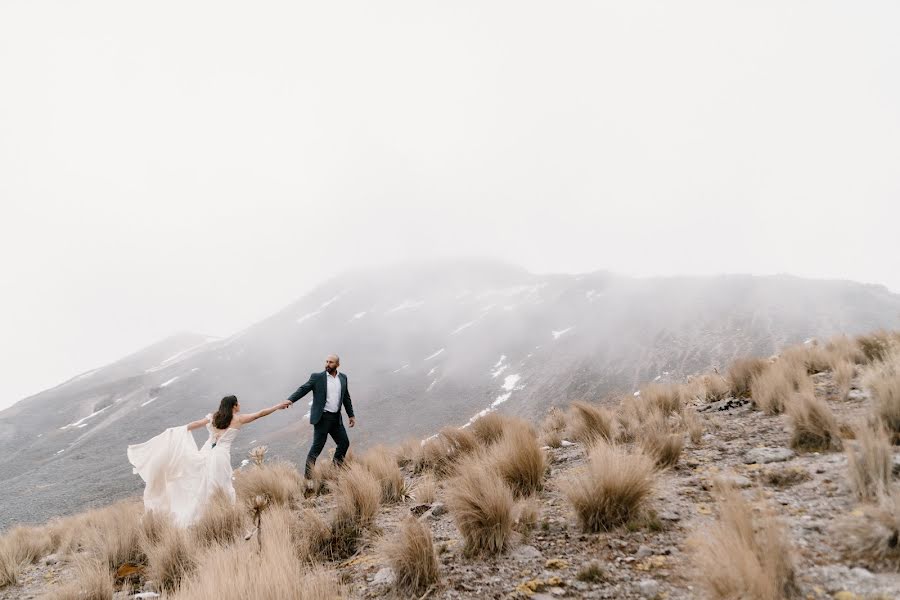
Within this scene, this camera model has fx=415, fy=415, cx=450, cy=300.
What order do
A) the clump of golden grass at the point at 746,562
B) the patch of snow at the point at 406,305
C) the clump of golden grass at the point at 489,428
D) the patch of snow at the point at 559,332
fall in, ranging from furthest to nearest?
the patch of snow at the point at 406,305 < the patch of snow at the point at 559,332 < the clump of golden grass at the point at 489,428 < the clump of golden grass at the point at 746,562

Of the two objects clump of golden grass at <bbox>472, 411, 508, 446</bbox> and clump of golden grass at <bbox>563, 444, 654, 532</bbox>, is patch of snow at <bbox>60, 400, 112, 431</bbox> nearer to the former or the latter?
clump of golden grass at <bbox>472, 411, 508, 446</bbox>

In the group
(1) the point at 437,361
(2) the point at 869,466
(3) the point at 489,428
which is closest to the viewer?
(2) the point at 869,466

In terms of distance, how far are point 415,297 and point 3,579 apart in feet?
367

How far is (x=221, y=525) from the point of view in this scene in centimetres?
483

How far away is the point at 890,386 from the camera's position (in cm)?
427

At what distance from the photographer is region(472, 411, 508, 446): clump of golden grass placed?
746cm

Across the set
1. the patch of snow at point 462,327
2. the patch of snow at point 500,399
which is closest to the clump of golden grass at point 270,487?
the patch of snow at point 500,399

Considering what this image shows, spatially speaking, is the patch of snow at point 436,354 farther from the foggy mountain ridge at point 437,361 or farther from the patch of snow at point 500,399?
the patch of snow at point 500,399

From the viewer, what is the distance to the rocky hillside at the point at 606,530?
7.48 ft

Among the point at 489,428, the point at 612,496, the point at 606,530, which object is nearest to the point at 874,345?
the point at 489,428

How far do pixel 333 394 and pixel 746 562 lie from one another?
7053mm

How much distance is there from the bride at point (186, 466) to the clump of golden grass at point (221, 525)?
1.06m

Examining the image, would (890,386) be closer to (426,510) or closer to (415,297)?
(426,510)

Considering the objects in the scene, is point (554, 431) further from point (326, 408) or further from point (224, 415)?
point (224, 415)
